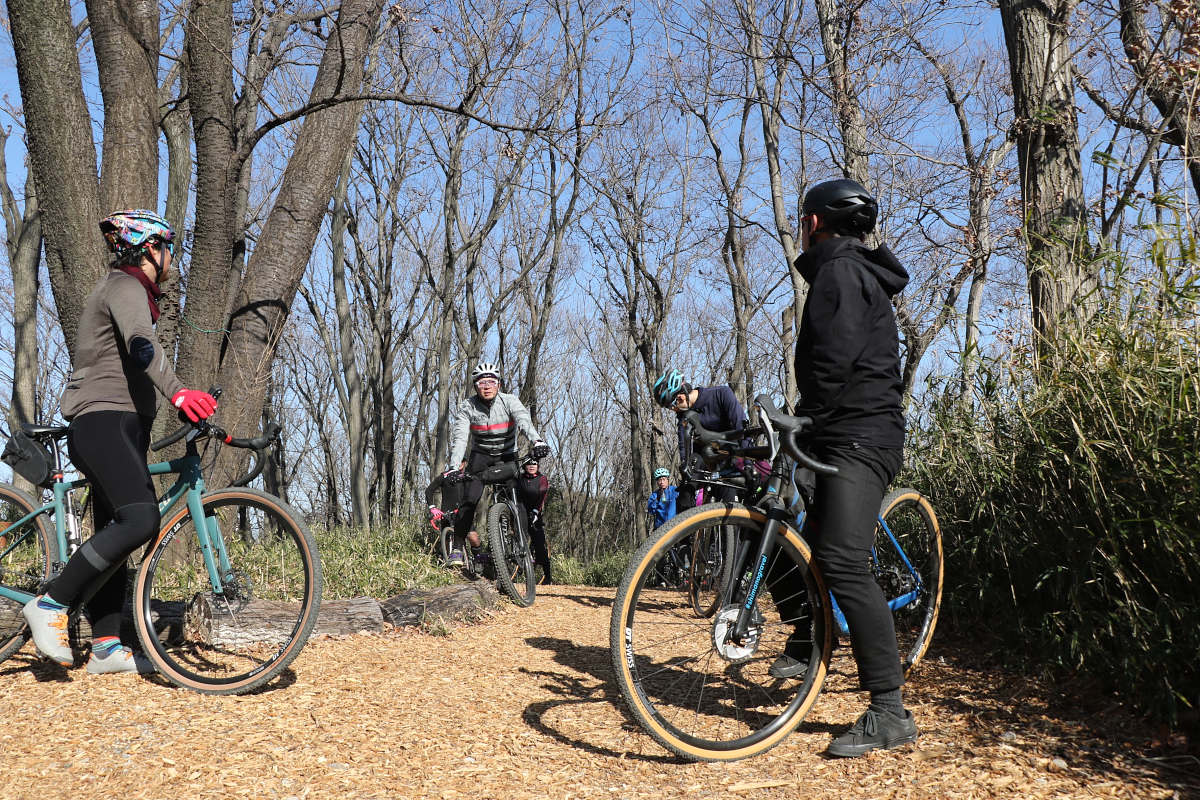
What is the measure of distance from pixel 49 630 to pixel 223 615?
0.79 m

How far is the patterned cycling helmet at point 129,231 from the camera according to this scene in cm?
355

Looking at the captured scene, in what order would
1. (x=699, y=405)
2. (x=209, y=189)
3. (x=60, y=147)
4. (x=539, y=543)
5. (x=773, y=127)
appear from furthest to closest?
(x=773, y=127), (x=539, y=543), (x=699, y=405), (x=209, y=189), (x=60, y=147)

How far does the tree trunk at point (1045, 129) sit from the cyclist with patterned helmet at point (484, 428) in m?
4.40

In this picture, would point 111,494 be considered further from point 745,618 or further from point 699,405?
point 699,405

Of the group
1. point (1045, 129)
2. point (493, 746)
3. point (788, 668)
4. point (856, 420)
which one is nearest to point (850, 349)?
point (856, 420)

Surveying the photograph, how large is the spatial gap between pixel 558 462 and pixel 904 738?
27.7 metres

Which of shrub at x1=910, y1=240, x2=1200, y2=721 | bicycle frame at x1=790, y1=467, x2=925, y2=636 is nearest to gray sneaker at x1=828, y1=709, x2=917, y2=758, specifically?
bicycle frame at x1=790, y1=467, x2=925, y2=636

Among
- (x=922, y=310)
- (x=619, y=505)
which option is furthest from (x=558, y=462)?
(x=922, y=310)

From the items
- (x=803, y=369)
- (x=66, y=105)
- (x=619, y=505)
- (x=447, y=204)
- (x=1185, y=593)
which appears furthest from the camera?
(x=619, y=505)

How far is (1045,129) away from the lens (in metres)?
5.21

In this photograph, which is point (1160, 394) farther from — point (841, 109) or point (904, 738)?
point (841, 109)

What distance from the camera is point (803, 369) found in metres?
3.08

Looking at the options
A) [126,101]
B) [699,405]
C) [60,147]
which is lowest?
[699,405]

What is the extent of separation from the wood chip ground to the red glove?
1240 mm
